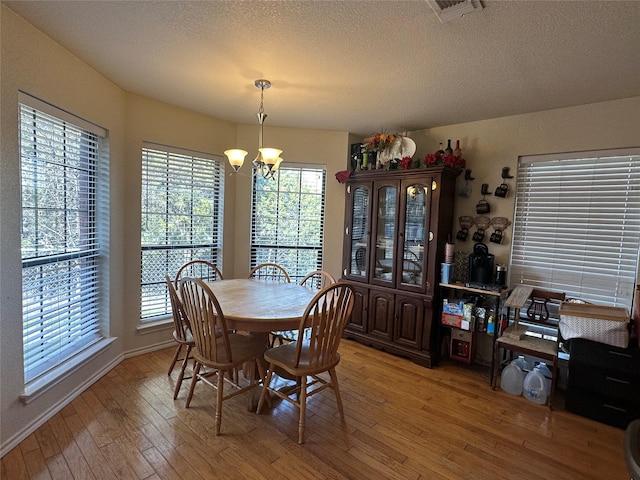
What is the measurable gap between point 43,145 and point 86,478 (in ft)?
6.66

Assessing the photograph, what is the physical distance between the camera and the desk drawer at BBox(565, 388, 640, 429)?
7.55ft

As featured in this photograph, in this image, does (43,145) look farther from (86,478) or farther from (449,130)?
(449,130)

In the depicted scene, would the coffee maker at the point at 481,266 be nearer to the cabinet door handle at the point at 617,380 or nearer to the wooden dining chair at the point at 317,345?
the cabinet door handle at the point at 617,380

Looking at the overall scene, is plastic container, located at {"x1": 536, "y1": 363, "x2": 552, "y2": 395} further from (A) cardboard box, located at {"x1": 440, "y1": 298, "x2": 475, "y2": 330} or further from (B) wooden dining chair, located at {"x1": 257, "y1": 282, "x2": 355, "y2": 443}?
(B) wooden dining chair, located at {"x1": 257, "y1": 282, "x2": 355, "y2": 443}

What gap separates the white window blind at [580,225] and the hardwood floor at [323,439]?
3.67 feet

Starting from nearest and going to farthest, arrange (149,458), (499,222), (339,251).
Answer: (149,458) → (499,222) → (339,251)

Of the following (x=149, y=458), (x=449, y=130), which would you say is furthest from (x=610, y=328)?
(x=149, y=458)

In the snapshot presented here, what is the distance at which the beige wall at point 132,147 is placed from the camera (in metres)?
1.88

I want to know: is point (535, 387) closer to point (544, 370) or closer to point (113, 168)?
point (544, 370)

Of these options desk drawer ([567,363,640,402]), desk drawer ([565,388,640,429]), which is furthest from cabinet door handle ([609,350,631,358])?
desk drawer ([565,388,640,429])

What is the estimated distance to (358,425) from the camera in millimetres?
2230

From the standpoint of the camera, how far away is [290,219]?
4035mm

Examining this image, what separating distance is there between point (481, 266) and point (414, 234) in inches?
27.2

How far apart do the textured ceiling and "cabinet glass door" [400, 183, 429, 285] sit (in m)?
0.81
